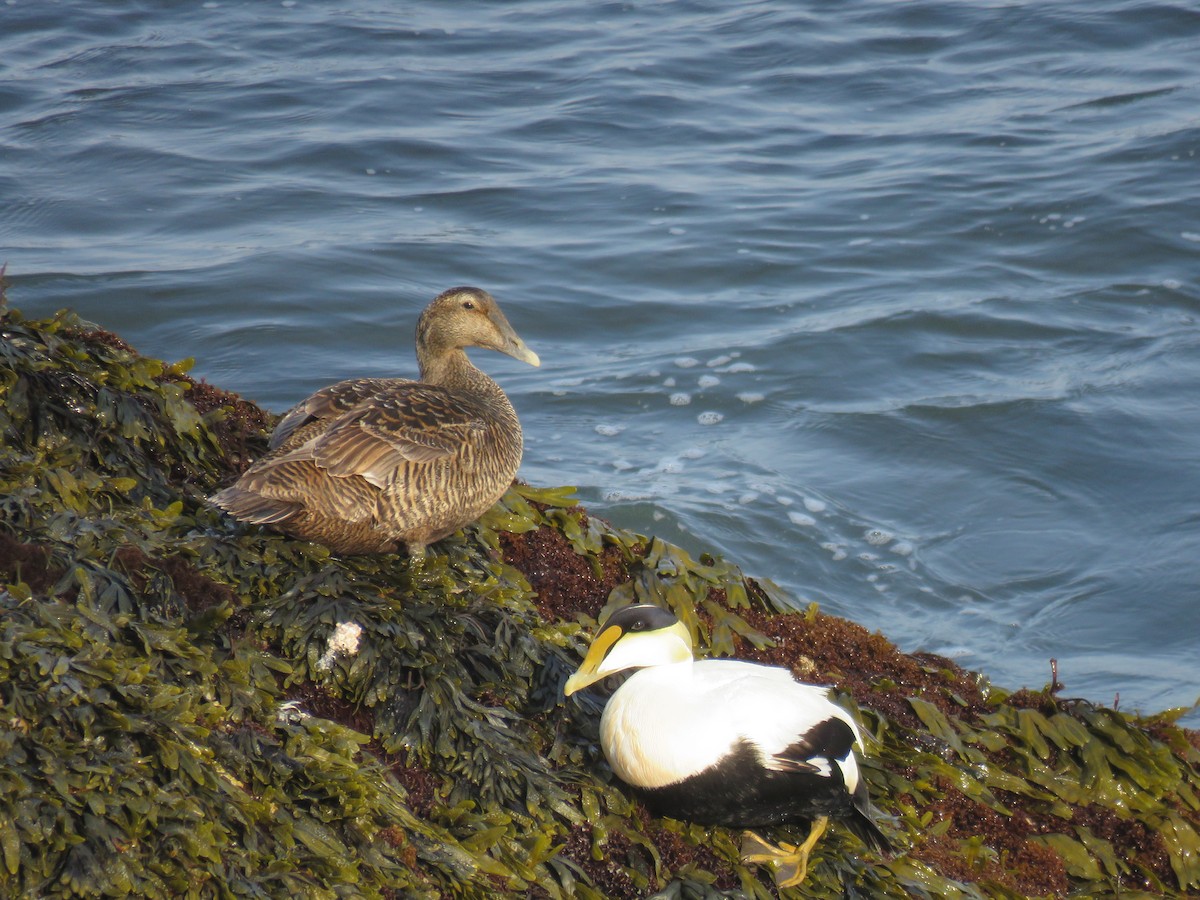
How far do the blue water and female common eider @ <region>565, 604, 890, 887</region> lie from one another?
373 centimetres

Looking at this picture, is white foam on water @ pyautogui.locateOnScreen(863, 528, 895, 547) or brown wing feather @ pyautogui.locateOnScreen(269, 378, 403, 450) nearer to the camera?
brown wing feather @ pyautogui.locateOnScreen(269, 378, 403, 450)

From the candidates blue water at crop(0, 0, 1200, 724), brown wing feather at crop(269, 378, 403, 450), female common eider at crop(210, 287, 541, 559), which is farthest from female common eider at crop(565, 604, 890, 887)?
blue water at crop(0, 0, 1200, 724)

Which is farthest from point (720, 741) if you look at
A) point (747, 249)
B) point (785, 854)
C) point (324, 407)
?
point (747, 249)

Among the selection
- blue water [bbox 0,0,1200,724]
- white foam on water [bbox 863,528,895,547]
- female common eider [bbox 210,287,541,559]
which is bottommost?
white foam on water [bbox 863,528,895,547]

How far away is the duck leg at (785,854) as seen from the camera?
10.9ft

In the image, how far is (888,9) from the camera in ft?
57.6

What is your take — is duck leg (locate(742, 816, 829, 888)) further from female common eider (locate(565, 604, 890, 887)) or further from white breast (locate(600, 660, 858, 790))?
white breast (locate(600, 660, 858, 790))

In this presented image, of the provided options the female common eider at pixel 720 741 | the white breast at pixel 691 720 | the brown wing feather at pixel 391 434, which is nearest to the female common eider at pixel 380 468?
the brown wing feather at pixel 391 434

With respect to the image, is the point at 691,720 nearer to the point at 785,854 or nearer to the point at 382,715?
the point at 785,854

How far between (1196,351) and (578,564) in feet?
25.8

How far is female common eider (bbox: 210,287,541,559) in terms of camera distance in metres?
3.73

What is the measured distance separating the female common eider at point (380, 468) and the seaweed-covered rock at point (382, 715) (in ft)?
0.45

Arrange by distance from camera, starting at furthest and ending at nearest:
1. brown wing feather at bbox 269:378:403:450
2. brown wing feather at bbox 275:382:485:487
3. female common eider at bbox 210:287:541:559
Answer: brown wing feather at bbox 269:378:403:450, brown wing feather at bbox 275:382:485:487, female common eider at bbox 210:287:541:559

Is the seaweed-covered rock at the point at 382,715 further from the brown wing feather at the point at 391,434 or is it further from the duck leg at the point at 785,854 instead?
the brown wing feather at the point at 391,434
